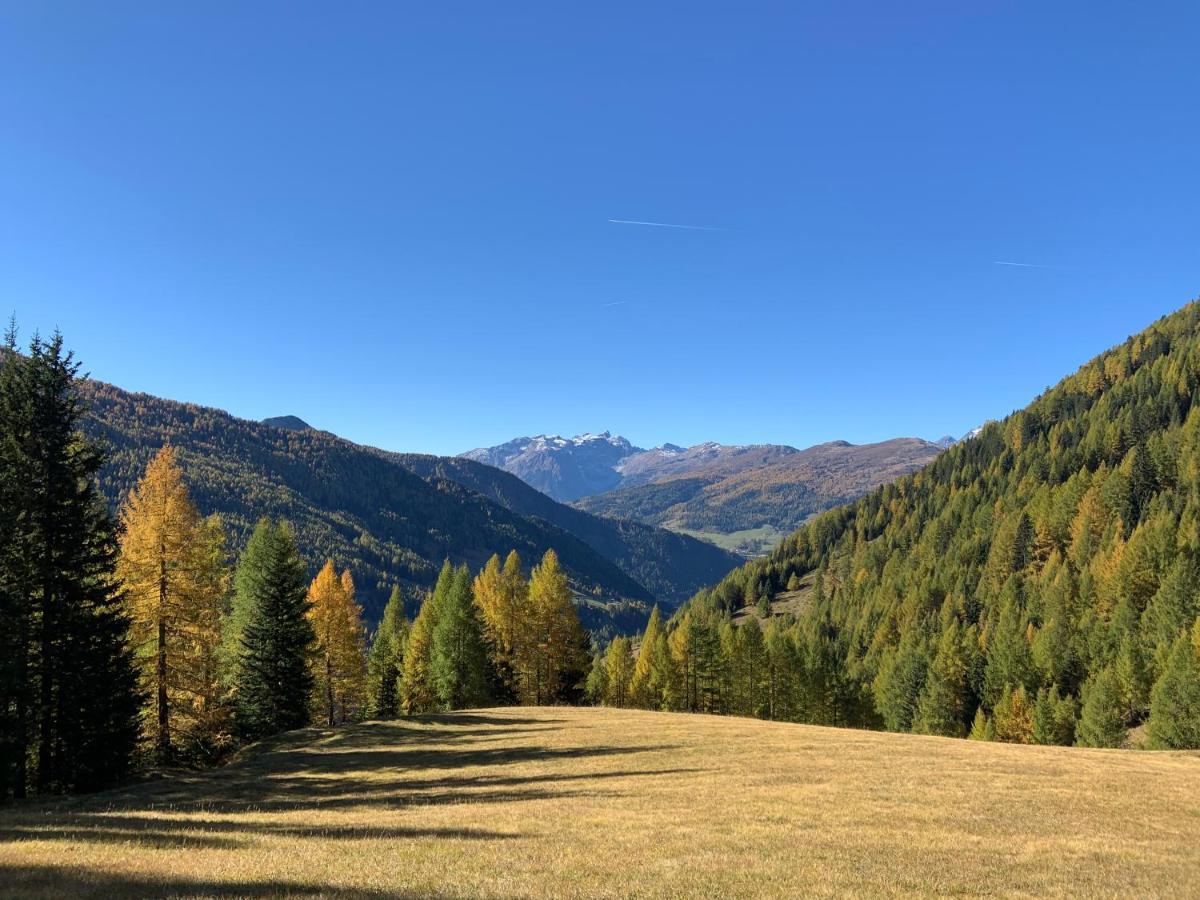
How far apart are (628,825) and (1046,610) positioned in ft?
427

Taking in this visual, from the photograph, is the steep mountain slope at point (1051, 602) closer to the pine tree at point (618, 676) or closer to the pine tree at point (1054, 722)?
the pine tree at point (1054, 722)

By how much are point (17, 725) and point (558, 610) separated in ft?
157

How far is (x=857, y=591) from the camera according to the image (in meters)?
180

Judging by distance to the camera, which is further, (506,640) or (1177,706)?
(1177,706)

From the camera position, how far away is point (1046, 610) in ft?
394

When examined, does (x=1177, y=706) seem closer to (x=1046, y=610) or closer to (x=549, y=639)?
(x=1046, y=610)

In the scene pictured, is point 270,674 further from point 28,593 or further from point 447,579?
point 447,579

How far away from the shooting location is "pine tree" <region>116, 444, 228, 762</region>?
35.4m

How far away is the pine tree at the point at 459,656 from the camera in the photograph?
6125 centimetres

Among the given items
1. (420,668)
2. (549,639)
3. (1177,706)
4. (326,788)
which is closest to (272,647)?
(326,788)

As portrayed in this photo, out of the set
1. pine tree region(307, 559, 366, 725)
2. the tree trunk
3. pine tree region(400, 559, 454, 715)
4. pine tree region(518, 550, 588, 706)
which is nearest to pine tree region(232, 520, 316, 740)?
the tree trunk

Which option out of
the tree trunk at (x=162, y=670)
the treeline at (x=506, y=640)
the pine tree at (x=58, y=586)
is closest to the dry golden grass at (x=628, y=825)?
the pine tree at (x=58, y=586)

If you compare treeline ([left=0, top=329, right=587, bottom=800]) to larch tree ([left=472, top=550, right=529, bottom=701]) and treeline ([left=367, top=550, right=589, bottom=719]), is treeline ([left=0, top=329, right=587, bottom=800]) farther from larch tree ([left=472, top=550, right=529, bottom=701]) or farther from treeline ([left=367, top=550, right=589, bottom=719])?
larch tree ([left=472, top=550, right=529, bottom=701])

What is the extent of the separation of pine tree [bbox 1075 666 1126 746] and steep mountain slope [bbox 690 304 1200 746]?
207 millimetres
